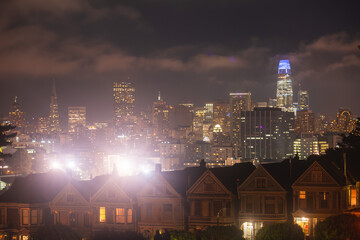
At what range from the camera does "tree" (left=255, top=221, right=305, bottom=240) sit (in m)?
36.3

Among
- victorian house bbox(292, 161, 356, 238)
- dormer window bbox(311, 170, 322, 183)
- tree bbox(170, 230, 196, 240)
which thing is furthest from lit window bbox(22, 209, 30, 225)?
dormer window bbox(311, 170, 322, 183)

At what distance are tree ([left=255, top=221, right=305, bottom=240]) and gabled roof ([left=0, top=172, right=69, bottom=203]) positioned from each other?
63.3ft

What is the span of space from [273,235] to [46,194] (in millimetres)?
20706

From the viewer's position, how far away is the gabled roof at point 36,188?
153ft

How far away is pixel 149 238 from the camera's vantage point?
142 feet

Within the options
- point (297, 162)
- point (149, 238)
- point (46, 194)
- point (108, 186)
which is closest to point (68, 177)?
point (46, 194)

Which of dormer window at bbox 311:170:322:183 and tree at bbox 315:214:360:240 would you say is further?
dormer window at bbox 311:170:322:183

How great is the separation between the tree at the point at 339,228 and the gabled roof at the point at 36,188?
2297 centimetres

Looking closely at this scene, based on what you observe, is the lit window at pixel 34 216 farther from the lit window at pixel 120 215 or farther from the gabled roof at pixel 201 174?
the gabled roof at pixel 201 174

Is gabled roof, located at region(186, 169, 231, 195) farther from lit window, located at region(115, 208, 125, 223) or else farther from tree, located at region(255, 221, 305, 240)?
tree, located at region(255, 221, 305, 240)

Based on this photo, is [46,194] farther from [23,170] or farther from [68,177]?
[23,170]

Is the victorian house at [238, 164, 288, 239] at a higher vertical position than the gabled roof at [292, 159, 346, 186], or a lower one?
lower

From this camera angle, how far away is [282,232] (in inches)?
1433

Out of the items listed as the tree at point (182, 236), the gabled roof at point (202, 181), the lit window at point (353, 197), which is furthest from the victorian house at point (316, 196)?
the tree at point (182, 236)
